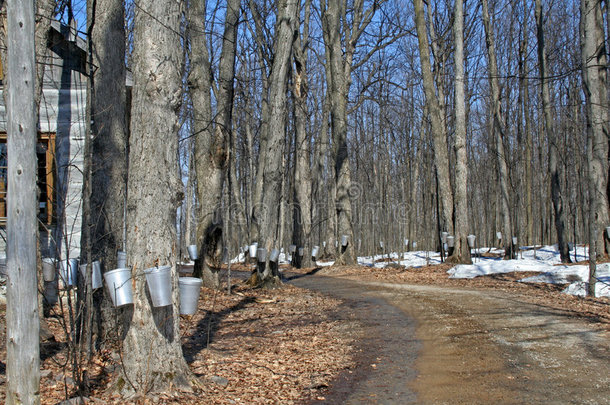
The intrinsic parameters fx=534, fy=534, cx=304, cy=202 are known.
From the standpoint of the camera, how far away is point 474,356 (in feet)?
20.7

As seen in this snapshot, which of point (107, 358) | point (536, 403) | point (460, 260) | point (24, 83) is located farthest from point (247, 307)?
point (460, 260)

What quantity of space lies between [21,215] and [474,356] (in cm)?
503

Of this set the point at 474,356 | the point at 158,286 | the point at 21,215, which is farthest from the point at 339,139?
the point at 21,215

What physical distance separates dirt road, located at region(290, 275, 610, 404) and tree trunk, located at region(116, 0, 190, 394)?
168cm

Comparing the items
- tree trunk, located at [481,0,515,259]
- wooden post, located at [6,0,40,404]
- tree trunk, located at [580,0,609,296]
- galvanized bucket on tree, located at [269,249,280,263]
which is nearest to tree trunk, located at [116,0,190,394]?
wooden post, located at [6,0,40,404]

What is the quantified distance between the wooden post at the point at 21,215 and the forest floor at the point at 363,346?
586mm

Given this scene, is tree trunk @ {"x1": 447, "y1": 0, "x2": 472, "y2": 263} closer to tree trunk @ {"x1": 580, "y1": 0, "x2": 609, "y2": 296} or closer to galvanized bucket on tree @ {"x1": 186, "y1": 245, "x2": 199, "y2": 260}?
tree trunk @ {"x1": 580, "y1": 0, "x2": 609, "y2": 296}

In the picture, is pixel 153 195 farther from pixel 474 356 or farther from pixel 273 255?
pixel 273 255

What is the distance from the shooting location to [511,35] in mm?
29750

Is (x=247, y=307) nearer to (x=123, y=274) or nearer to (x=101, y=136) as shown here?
(x=101, y=136)

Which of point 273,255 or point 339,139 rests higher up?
point 339,139

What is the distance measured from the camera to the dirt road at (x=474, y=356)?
511 cm

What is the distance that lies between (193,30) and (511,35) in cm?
2339

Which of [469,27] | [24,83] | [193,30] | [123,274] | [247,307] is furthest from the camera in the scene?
[469,27]
